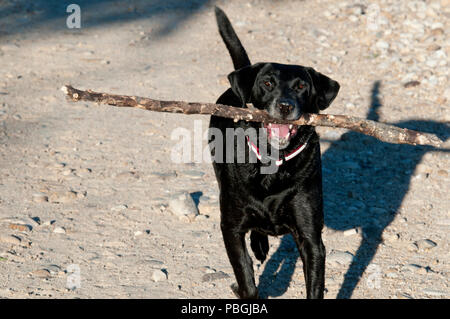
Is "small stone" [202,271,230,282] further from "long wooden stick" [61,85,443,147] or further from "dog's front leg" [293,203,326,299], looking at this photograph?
"long wooden stick" [61,85,443,147]

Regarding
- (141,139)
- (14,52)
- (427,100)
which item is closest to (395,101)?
(427,100)

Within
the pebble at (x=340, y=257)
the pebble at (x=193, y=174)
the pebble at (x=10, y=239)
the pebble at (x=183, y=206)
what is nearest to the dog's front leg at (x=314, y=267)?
the pebble at (x=340, y=257)

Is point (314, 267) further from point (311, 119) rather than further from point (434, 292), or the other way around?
point (434, 292)

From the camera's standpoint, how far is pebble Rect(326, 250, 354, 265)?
177 inches

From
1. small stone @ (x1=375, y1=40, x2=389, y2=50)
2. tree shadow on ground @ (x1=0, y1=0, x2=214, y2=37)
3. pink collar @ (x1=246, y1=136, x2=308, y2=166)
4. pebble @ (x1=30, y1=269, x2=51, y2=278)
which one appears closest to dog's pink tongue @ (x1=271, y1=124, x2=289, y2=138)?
pink collar @ (x1=246, y1=136, x2=308, y2=166)

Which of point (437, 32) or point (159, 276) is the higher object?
point (159, 276)

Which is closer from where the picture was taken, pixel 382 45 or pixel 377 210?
pixel 377 210

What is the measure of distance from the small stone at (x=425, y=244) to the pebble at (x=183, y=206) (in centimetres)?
160

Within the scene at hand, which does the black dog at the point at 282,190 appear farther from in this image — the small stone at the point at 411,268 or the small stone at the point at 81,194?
the small stone at the point at 81,194

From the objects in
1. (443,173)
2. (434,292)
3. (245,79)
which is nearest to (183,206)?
(245,79)

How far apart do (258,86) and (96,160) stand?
235 cm

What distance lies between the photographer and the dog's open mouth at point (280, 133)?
3.79m

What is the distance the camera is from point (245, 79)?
13.2ft

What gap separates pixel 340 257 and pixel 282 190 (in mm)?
982
